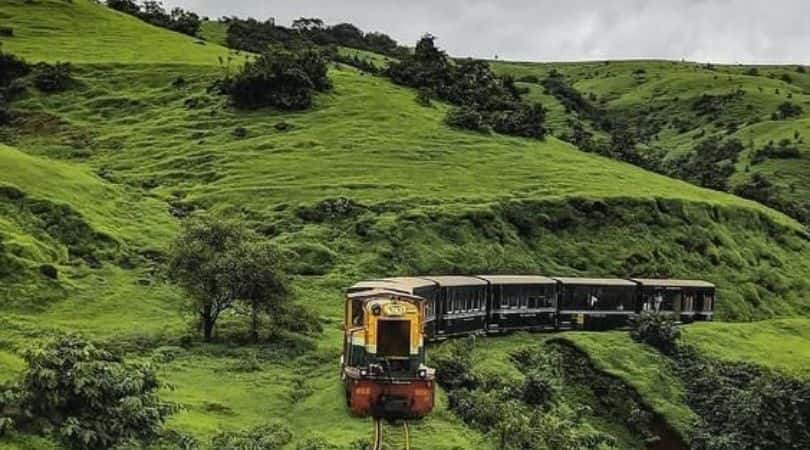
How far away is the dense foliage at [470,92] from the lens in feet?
305

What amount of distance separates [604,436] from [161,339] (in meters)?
18.7

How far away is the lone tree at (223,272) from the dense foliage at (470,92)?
46468mm

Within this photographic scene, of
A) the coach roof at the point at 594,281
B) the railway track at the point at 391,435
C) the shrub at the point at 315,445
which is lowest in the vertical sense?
the railway track at the point at 391,435

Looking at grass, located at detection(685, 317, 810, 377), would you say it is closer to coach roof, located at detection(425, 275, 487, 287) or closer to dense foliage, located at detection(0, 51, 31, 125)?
coach roof, located at detection(425, 275, 487, 287)

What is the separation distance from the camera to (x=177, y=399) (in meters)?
35.1

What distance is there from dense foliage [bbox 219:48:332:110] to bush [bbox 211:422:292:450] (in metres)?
58.5

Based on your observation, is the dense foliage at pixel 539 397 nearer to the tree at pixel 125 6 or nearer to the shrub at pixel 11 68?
the shrub at pixel 11 68

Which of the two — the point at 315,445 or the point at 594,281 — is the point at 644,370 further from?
the point at 315,445

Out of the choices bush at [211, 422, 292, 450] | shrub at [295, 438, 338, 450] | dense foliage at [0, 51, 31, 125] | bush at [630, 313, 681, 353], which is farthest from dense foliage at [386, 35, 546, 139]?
shrub at [295, 438, 338, 450]

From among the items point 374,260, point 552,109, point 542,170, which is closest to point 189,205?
point 374,260

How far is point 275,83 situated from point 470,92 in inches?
872

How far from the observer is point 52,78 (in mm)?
91312

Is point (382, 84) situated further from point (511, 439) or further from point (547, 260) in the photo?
point (511, 439)

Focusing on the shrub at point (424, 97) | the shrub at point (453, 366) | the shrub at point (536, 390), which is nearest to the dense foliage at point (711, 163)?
the shrub at point (424, 97)
